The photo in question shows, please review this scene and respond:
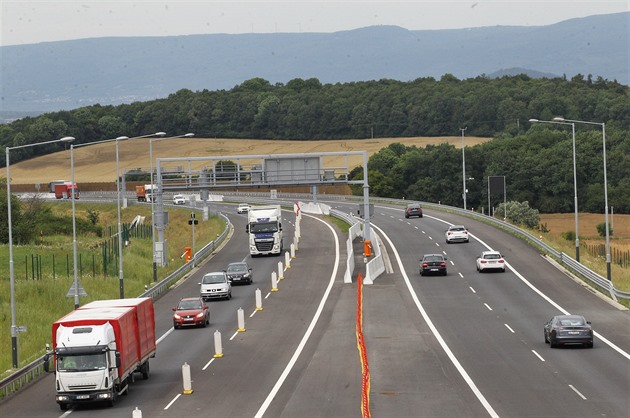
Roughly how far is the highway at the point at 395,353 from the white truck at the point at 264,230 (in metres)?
6.45

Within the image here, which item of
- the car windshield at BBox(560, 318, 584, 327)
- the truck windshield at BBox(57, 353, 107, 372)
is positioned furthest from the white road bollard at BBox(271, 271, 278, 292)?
the truck windshield at BBox(57, 353, 107, 372)

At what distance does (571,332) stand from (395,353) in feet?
22.4

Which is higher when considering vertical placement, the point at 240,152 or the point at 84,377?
the point at 240,152

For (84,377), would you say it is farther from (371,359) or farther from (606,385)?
(606,385)

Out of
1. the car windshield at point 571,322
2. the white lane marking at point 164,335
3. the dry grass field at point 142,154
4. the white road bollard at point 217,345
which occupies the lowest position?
the white lane marking at point 164,335

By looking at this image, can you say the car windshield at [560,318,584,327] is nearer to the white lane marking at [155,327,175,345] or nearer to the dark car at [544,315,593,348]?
the dark car at [544,315,593,348]

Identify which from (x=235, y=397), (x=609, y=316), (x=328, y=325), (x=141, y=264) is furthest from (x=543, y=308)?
(x=141, y=264)

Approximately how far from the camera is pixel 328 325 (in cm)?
5062

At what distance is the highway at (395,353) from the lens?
104 ft

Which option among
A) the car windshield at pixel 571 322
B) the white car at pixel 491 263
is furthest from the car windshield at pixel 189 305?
the white car at pixel 491 263

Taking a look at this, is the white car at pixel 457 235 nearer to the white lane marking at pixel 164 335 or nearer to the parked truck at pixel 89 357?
the white lane marking at pixel 164 335

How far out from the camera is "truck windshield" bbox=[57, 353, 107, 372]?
3169cm

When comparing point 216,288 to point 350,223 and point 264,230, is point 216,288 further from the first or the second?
point 350,223

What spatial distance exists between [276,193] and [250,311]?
10605 centimetres
